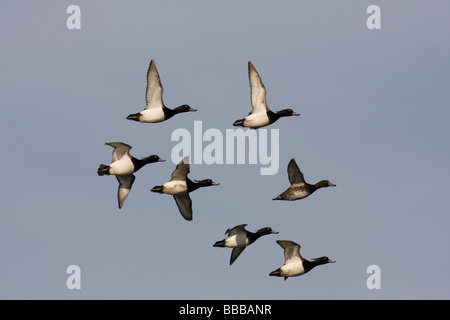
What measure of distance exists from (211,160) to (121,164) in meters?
3.61

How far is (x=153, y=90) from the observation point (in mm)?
55250

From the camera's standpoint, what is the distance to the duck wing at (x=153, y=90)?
55.0 meters

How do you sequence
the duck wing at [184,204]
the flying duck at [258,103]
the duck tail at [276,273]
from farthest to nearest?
the duck wing at [184,204]
the flying duck at [258,103]
the duck tail at [276,273]

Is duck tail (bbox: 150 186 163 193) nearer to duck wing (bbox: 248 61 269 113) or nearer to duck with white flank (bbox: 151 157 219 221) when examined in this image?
duck with white flank (bbox: 151 157 219 221)

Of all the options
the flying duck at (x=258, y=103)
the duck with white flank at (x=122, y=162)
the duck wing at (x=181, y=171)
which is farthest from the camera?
the flying duck at (x=258, y=103)

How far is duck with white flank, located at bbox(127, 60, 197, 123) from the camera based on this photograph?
181 ft

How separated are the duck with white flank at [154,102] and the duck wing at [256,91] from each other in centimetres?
332

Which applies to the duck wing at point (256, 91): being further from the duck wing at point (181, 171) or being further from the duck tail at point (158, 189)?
the duck tail at point (158, 189)

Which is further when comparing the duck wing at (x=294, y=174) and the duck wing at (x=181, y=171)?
the duck wing at (x=294, y=174)

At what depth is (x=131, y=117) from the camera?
5444 centimetres

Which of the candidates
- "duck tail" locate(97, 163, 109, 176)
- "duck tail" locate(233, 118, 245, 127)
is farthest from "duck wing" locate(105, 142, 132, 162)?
"duck tail" locate(233, 118, 245, 127)

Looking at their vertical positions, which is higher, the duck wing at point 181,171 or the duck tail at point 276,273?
the duck wing at point 181,171

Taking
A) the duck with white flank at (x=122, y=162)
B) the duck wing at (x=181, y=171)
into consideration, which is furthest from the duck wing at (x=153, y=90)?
the duck wing at (x=181, y=171)

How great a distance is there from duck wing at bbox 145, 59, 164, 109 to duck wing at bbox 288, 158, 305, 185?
5.55 metres
